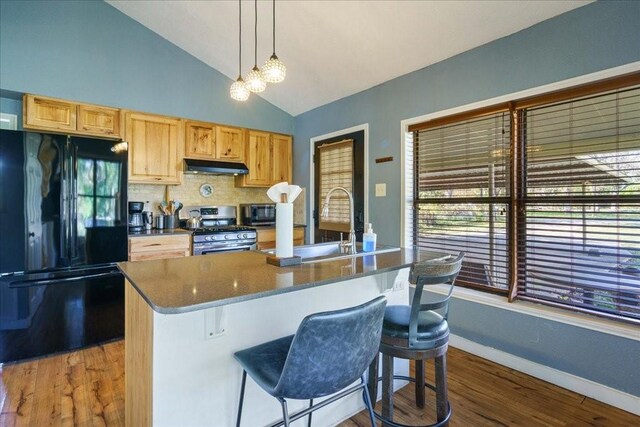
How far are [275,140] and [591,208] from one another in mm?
3529

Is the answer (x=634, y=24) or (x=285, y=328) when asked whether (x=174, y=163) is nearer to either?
(x=285, y=328)

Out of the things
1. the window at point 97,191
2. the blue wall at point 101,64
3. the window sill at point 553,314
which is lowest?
the window sill at point 553,314

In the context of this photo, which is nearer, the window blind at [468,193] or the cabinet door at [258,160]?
the window blind at [468,193]

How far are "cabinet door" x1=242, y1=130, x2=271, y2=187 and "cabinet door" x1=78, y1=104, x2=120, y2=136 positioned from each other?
1488 millimetres

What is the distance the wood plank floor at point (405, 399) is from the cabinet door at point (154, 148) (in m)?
1.85

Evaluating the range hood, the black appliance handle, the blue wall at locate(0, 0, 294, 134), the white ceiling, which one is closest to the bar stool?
the white ceiling

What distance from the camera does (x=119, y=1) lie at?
3264 millimetres

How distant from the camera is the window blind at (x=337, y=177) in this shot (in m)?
3.84

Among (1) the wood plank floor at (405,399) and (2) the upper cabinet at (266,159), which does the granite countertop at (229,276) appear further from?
(2) the upper cabinet at (266,159)

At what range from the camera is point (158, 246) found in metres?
3.34

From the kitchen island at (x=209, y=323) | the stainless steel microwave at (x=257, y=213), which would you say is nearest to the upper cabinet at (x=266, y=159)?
the stainless steel microwave at (x=257, y=213)

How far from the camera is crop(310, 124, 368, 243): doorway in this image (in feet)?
12.0

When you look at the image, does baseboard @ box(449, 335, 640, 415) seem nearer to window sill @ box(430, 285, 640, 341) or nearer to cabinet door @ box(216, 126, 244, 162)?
window sill @ box(430, 285, 640, 341)

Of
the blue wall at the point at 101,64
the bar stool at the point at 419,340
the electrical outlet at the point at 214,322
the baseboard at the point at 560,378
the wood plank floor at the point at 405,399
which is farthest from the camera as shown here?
the blue wall at the point at 101,64
